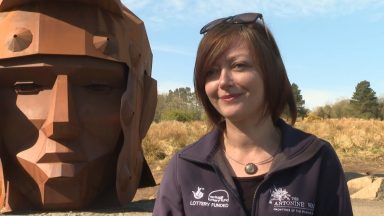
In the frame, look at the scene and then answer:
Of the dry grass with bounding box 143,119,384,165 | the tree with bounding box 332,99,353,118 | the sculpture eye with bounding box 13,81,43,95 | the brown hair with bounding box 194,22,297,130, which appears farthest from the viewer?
the tree with bounding box 332,99,353,118

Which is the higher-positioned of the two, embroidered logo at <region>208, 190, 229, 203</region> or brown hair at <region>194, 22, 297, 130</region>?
brown hair at <region>194, 22, 297, 130</region>

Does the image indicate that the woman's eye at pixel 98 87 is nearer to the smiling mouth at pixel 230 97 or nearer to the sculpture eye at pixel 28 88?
the sculpture eye at pixel 28 88

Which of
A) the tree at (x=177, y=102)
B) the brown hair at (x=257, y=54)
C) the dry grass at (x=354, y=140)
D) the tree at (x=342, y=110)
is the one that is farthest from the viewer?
the tree at (x=342, y=110)

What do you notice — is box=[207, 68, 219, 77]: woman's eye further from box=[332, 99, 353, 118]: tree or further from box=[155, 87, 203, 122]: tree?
box=[332, 99, 353, 118]: tree

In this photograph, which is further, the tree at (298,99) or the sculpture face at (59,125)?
the sculpture face at (59,125)

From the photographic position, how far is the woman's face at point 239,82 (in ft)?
6.28

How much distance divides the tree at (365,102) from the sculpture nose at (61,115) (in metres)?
45.0

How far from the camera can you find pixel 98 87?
248 inches

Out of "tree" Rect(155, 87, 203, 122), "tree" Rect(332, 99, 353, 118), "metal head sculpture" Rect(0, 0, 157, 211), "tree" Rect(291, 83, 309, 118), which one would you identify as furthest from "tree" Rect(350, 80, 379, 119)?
"metal head sculpture" Rect(0, 0, 157, 211)

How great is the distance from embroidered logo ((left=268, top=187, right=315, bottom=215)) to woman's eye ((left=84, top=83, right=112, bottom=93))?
4.67 m

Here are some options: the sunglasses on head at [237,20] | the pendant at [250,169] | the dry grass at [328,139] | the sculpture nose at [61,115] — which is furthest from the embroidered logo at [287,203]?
the dry grass at [328,139]

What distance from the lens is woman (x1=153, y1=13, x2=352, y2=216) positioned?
72.0 inches

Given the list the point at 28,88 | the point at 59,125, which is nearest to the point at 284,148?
the point at 59,125

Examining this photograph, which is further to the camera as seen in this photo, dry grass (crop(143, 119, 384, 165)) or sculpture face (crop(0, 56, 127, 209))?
dry grass (crop(143, 119, 384, 165))
